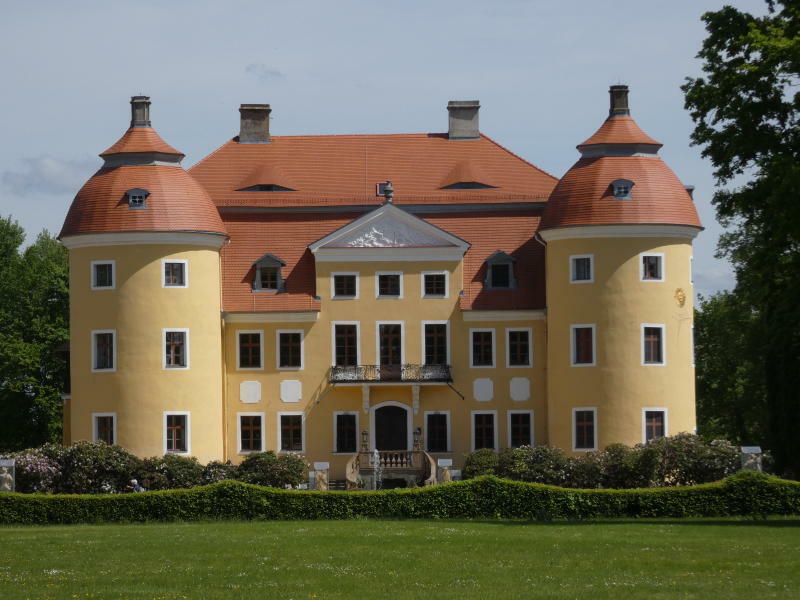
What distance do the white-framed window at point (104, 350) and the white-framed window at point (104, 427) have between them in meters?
1.37

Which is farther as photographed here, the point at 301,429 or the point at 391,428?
the point at 391,428

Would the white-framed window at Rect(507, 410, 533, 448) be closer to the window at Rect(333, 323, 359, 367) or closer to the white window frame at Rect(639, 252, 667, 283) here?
the window at Rect(333, 323, 359, 367)

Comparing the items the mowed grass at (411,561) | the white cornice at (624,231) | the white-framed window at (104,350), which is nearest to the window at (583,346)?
the white cornice at (624,231)

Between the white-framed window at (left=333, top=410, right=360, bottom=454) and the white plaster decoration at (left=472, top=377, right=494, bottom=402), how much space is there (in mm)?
3843

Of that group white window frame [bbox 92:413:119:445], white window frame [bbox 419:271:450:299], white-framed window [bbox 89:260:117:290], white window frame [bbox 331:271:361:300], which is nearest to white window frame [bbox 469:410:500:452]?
white window frame [bbox 419:271:450:299]

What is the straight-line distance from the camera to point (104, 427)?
51.8 metres

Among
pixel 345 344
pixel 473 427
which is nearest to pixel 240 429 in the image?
pixel 345 344

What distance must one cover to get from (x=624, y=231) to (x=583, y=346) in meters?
3.73

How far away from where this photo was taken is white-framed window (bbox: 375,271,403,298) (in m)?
54.5

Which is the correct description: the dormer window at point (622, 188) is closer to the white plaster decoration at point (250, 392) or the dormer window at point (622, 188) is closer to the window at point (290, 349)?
the window at point (290, 349)

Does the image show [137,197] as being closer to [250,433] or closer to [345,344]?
[345,344]

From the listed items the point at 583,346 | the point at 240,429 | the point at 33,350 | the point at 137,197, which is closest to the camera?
the point at 137,197

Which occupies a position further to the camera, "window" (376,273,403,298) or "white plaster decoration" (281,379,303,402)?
"window" (376,273,403,298)

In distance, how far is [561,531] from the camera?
34406 millimetres
